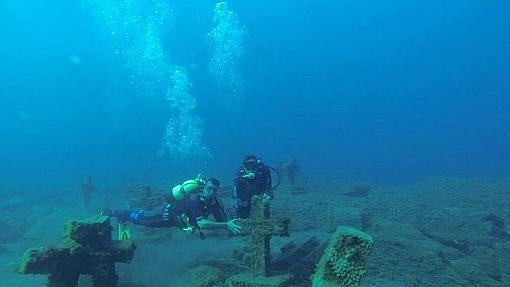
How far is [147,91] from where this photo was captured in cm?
16012

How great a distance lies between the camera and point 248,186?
705 cm

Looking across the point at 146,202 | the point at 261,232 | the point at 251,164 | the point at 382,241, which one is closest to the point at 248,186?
the point at 251,164

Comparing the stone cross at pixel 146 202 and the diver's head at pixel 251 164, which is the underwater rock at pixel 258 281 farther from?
the stone cross at pixel 146 202

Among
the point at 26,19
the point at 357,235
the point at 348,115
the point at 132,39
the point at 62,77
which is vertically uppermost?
the point at 26,19

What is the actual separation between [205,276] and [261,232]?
1.29 m

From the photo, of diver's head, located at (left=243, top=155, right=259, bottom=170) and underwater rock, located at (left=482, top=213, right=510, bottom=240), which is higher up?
diver's head, located at (left=243, top=155, right=259, bottom=170)

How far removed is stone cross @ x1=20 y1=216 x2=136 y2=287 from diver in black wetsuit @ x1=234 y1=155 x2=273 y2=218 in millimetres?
2391

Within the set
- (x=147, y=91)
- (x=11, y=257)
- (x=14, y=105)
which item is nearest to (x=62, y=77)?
(x=14, y=105)

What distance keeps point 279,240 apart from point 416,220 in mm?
3500

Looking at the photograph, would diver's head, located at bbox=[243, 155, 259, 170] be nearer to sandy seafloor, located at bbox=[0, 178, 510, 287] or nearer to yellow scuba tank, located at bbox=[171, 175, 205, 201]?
yellow scuba tank, located at bbox=[171, 175, 205, 201]

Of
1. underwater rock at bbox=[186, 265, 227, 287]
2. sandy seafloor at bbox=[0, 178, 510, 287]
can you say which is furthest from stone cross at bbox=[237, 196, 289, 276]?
sandy seafloor at bbox=[0, 178, 510, 287]

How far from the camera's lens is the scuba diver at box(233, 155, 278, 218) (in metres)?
7.03

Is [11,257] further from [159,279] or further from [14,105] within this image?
[14,105]

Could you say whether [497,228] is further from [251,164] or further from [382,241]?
[251,164]
